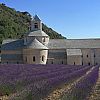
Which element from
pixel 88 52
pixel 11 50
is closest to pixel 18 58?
pixel 11 50

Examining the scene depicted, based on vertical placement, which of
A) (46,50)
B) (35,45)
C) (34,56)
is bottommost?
(34,56)

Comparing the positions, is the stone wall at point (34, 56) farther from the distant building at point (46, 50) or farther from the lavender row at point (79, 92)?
the lavender row at point (79, 92)

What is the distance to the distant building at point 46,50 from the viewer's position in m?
55.9

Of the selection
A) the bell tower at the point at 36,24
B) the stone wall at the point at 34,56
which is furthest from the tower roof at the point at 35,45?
the bell tower at the point at 36,24

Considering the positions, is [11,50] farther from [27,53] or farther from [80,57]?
[80,57]

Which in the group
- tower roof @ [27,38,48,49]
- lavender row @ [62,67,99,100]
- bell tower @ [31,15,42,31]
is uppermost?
bell tower @ [31,15,42,31]

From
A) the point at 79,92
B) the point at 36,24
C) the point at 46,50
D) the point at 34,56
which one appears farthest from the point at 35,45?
the point at 79,92

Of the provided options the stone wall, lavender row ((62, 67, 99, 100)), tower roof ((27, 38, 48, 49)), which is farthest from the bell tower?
lavender row ((62, 67, 99, 100))

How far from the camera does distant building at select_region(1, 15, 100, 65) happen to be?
184ft

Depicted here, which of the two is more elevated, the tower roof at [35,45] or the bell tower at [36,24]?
the bell tower at [36,24]

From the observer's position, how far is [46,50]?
57750 mm

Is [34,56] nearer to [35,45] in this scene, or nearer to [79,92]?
[35,45]

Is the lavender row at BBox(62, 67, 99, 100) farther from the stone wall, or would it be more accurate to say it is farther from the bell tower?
the bell tower

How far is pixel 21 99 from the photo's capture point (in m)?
7.52
